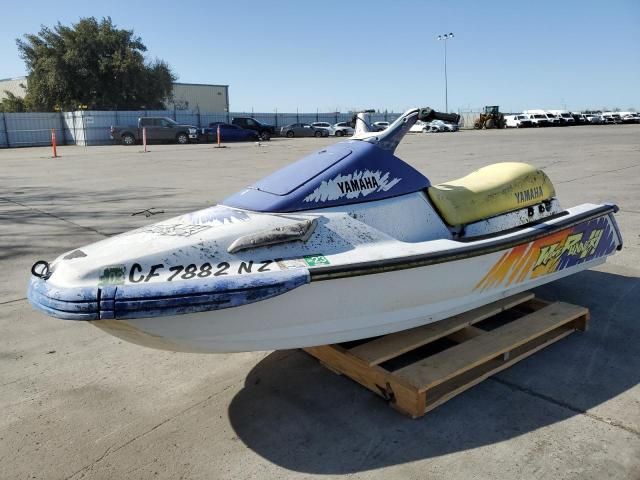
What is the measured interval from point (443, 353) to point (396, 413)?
0.48m

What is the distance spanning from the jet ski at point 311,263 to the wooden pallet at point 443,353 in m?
0.18

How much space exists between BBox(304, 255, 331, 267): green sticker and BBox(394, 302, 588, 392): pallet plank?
2.42 ft

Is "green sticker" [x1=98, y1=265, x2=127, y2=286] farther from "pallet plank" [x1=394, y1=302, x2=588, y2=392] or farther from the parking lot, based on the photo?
"pallet plank" [x1=394, y1=302, x2=588, y2=392]

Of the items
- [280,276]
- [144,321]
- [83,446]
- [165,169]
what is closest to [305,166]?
[280,276]

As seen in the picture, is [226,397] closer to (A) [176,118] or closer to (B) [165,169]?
(B) [165,169]

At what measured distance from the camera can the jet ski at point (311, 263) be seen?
87.4 inches

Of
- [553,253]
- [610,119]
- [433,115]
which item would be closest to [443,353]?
[553,253]

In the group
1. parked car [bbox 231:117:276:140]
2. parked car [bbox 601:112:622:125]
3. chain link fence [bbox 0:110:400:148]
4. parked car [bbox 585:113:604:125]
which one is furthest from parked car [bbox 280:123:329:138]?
parked car [bbox 601:112:622:125]

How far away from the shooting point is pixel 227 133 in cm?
2877

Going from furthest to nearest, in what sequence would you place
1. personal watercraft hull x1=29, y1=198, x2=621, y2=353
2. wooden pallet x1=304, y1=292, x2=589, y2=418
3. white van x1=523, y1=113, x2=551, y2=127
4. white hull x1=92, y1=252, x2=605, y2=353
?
white van x1=523, y1=113, x2=551, y2=127, wooden pallet x1=304, y1=292, x2=589, y2=418, white hull x1=92, y1=252, x2=605, y2=353, personal watercraft hull x1=29, y1=198, x2=621, y2=353

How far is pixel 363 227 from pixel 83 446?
1772 millimetres

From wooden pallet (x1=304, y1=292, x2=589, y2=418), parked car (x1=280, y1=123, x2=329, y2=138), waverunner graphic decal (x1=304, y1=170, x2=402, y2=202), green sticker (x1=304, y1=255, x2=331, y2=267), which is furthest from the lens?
parked car (x1=280, y1=123, x2=329, y2=138)

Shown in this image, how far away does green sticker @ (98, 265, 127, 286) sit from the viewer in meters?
2.19

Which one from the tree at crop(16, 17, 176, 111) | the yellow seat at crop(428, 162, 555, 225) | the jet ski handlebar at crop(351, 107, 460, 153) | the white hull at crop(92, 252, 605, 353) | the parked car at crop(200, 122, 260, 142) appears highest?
the tree at crop(16, 17, 176, 111)
